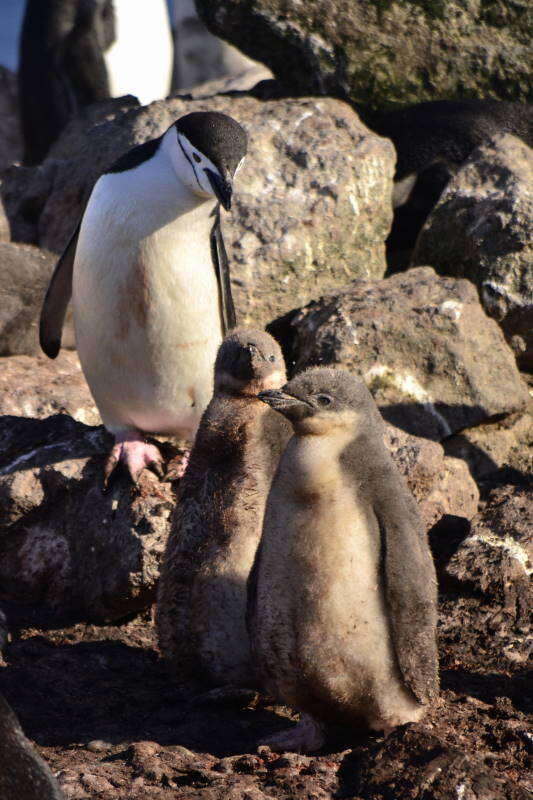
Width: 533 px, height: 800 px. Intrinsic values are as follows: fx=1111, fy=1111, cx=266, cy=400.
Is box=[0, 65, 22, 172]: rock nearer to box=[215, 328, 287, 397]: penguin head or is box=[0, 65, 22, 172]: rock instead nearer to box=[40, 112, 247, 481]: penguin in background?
box=[40, 112, 247, 481]: penguin in background

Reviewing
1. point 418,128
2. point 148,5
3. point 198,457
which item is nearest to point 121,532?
point 198,457

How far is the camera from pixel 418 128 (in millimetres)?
7422

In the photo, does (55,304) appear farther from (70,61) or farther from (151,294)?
(70,61)

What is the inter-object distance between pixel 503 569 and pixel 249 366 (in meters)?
1.19

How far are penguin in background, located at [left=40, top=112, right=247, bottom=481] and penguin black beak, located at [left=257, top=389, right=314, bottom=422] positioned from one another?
4.98 feet

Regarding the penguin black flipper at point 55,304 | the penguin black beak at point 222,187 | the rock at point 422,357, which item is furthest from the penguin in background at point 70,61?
the penguin black beak at point 222,187

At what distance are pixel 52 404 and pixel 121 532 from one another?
66.7 inches

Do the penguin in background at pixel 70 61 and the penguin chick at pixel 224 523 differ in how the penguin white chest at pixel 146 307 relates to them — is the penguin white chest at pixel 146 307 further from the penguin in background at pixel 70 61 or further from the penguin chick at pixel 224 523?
the penguin in background at pixel 70 61

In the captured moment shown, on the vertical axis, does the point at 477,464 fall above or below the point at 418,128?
below

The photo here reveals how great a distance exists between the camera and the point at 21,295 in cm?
Result: 625

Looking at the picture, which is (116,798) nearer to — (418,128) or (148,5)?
(418,128)

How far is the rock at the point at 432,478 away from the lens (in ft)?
13.7

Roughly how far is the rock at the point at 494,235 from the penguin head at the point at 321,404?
3.13 meters

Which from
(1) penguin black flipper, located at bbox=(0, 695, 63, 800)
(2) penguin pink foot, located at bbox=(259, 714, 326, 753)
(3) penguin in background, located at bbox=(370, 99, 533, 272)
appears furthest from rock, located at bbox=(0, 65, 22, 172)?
(1) penguin black flipper, located at bbox=(0, 695, 63, 800)
